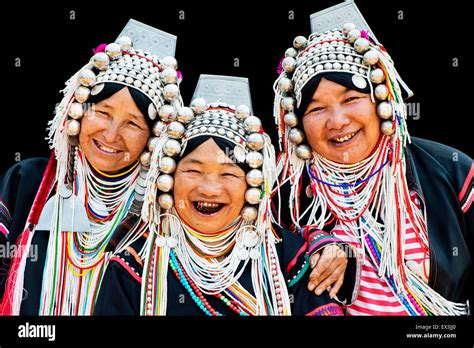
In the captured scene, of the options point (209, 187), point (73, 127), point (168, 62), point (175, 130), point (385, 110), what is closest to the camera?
point (209, 187)

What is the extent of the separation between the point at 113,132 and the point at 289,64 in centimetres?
86

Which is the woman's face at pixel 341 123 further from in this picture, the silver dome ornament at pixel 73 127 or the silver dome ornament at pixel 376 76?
the silver dome ornament at pixel 73 127

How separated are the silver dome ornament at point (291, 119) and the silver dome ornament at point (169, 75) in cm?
55

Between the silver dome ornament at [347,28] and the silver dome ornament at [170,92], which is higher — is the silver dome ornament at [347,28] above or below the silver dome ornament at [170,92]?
above

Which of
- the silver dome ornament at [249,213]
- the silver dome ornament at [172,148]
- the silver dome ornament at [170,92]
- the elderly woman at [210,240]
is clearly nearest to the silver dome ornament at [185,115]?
the elderly woman at [210,240]

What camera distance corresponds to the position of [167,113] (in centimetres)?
442

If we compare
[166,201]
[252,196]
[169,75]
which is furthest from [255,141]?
[169,75]

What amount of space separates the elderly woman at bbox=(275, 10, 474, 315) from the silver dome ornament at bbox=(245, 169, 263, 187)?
0.38 metres

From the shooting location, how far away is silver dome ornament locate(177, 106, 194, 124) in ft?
13.9

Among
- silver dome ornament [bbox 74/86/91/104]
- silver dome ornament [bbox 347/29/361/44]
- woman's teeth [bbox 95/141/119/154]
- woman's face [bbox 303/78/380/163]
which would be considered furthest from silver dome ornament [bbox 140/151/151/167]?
silver dome ornament [bbox 347/29/361/44]

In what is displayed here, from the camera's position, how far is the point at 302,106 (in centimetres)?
441

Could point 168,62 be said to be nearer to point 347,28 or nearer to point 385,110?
point 347,28

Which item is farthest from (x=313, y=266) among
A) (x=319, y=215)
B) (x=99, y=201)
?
(x=99, y=201)

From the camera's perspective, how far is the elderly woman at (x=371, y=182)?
4.34 m
